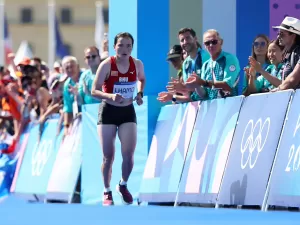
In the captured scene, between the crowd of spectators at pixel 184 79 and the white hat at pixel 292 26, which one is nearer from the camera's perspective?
the white hat at pixel 292 26

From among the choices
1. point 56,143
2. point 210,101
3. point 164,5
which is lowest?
point 56,143

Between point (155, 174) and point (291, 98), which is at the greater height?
point (291, 98)

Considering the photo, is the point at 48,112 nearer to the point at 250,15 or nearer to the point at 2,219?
the point at 250,15

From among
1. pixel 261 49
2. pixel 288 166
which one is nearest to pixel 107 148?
pixel 261 49

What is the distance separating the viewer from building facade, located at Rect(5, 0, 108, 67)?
85.2 meters

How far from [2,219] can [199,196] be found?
347cm

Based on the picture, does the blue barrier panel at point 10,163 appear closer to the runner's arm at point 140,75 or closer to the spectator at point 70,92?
the spectator at point 70,92

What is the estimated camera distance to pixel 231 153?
1367 cm

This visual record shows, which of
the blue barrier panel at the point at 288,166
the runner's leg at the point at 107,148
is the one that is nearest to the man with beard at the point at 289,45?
the blue barrier panel at the point at 288,166

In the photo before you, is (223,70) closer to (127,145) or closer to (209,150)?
(209,150)

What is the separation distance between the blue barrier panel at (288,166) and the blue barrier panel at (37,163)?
756 cm

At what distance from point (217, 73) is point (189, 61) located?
986 millimetres

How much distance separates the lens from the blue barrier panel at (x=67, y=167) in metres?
18.3

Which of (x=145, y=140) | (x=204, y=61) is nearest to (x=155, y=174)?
(x=145, y=140)
